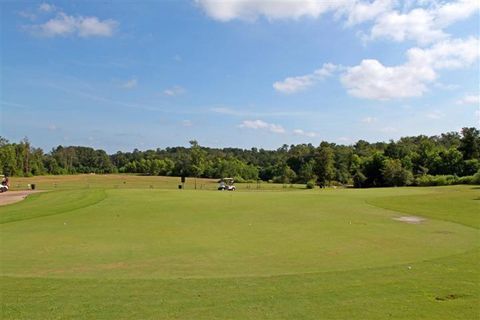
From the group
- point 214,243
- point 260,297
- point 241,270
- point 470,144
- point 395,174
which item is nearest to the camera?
point 260,297

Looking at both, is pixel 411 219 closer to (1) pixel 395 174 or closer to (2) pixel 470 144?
(1) pixel 395 174

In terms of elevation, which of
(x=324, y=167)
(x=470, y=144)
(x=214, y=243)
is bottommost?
(x=214, y=243)

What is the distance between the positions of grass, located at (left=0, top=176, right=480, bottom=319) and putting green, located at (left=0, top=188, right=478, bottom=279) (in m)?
0.05

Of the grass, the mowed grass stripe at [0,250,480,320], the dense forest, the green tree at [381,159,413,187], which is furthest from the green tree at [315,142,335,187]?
the mowed grass stripe at [0,250,480,320]

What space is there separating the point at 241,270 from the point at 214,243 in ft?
14.6

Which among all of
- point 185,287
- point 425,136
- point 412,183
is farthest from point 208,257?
point 425,136

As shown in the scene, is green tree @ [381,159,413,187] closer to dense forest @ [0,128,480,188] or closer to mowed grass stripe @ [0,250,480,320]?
dense forest @ [0,128,480,188]

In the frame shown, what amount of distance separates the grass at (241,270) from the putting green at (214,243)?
0.15 feet

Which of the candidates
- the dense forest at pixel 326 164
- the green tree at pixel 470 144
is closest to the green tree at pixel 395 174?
the dense forest at pixel 326 164

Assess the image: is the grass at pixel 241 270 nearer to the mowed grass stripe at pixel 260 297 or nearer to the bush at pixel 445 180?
the mowed grass stripe at pixel 260 297

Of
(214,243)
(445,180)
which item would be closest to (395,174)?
(445,180)

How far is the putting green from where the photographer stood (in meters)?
10.8

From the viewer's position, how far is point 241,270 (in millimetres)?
10562

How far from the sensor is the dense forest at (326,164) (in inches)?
3622
